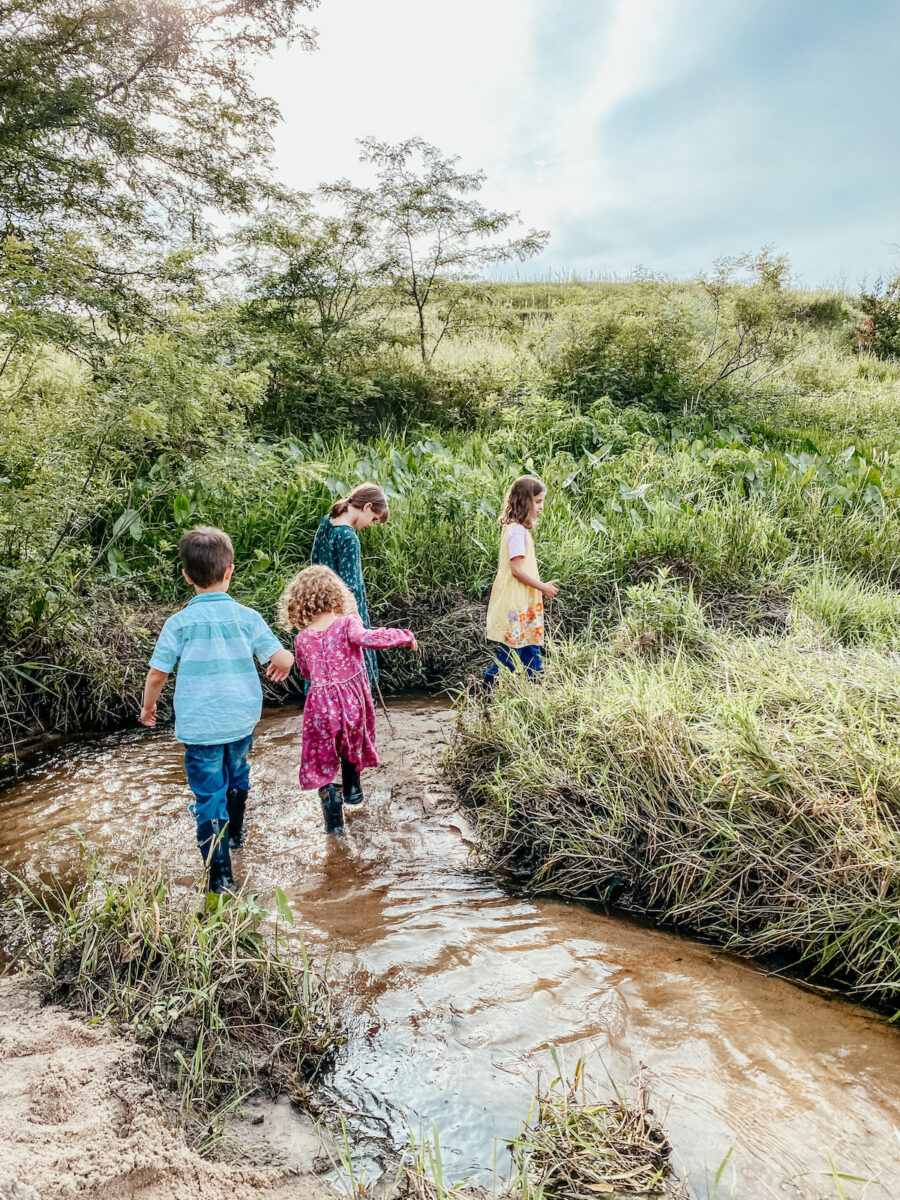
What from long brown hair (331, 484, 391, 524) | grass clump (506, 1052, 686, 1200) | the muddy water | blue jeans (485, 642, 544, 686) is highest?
long brown hair (331, 484, 391, 524)

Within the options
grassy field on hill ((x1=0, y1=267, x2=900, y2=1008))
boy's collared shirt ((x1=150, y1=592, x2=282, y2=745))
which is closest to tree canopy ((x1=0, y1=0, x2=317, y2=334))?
grassy field on hill ((x1=0, y1=267, x2=900, y2=1008))

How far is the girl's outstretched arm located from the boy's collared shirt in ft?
2.01

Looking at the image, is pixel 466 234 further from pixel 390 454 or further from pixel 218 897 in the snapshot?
pixel 218 897

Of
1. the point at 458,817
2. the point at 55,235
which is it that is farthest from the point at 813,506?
the point at 55,235

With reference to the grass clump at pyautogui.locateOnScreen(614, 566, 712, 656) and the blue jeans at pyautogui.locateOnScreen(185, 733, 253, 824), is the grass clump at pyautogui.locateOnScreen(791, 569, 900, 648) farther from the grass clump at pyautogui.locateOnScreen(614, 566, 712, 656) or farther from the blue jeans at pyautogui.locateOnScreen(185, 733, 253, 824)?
the blue jeans at pyautogui.locateOnScreen(185, 733, 253, 824)

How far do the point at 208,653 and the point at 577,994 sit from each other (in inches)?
75.2

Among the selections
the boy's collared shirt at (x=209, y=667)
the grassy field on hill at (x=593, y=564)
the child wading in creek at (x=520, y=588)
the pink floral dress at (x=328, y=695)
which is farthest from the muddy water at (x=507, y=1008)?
the child wading in creek at (x=520, y=588)

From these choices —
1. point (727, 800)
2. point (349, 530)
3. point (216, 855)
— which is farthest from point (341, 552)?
point (727, 800)

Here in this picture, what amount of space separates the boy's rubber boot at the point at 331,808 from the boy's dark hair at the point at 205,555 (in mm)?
1255

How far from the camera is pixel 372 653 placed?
16.3ft

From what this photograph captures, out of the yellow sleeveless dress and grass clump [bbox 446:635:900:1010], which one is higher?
the yellow sleeveless dress

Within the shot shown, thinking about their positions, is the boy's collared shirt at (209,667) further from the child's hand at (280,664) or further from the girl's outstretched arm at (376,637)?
the girl's outstretched arm at (376,637)

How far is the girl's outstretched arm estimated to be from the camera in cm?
348

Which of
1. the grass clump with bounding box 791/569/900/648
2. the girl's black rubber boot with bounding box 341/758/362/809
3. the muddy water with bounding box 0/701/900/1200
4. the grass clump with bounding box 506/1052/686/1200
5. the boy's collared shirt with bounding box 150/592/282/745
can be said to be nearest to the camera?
the grass clump with bounding box 506/1052/686/1200
